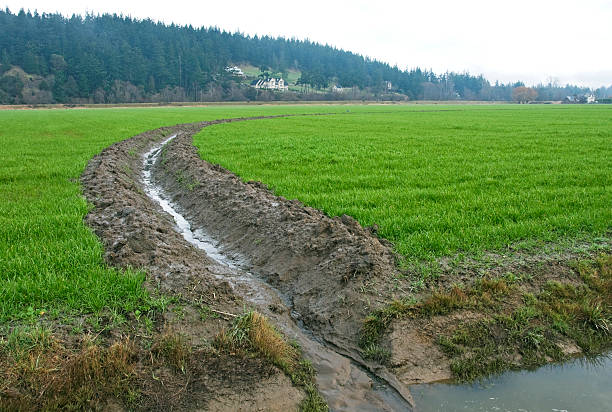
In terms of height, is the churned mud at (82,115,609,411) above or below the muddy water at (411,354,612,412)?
above

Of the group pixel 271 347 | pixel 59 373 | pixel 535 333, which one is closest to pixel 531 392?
pixel 535 333

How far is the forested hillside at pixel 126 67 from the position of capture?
10738 cm

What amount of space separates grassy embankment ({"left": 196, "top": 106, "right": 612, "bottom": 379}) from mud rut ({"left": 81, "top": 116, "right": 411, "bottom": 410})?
1.29ft

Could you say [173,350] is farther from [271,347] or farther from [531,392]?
[531,392]

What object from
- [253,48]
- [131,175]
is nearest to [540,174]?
[131,175]

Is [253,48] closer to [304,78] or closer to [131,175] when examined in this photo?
[304,78]

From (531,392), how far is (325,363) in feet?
6.80

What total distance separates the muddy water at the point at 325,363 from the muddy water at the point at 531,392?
352 millimetres

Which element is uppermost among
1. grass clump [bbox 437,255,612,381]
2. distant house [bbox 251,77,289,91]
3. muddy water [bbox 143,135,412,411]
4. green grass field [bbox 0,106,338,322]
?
distant house [bbox 251,77,289,91]

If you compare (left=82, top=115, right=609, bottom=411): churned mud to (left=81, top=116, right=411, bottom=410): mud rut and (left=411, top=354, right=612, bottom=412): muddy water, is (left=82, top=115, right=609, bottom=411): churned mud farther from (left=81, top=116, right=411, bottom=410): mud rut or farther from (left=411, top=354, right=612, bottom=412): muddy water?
(left=411, top=354, right=612, bottom=412): muddy water

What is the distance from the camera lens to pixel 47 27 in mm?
128750

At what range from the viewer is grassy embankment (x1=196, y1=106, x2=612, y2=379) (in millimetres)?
5137

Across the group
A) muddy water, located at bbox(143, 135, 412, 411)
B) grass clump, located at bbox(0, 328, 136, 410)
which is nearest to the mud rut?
muddy water, located at bbox(143, 135, 412, 411)

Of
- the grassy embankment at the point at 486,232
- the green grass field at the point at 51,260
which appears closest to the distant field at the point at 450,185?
the grassy embankment at the point at 486,232
